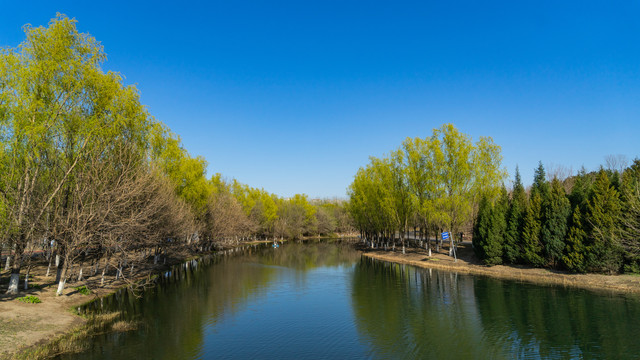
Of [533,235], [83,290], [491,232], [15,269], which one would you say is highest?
[491,232]

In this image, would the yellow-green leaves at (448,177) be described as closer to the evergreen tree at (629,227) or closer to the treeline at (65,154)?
the evergreen tree at (629,227)

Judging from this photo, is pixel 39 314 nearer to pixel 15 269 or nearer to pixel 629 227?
pixel 15 269

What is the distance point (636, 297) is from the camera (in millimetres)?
27188

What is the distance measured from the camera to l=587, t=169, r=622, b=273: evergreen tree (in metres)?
32.6

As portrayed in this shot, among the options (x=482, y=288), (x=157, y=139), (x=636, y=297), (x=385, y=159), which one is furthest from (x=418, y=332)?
(x=385, y=159)

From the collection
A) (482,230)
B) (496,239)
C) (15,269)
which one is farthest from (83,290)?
(482,230)

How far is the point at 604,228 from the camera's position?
3250 centimetres

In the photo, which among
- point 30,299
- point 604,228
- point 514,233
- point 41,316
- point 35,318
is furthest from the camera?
point 514,233

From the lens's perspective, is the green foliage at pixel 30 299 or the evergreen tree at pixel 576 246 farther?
the evergreen tree at pixel 576 246

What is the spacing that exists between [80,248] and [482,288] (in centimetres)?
3493

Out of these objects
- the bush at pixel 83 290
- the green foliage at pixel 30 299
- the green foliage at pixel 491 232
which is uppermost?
the green foliage at pixel 491 232

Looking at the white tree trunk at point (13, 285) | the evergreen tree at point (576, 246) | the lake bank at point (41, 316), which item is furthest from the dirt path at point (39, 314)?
the evergreen tree at point (576, 246)

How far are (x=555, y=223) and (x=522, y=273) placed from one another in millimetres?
6496

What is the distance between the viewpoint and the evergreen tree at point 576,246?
1356 inches
